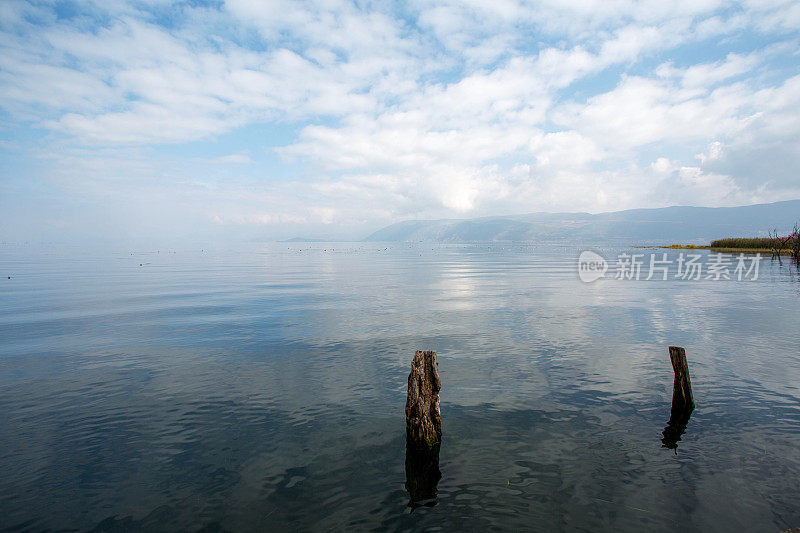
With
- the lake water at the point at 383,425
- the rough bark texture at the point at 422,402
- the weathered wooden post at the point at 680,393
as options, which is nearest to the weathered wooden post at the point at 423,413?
the rough bark texture at the point at 422,402

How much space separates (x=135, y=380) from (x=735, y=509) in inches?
762

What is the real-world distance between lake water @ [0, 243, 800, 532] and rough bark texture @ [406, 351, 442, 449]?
0.68 m

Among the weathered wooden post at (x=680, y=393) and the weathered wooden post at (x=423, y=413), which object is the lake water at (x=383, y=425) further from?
the weathered wooden post at (x=423, y=413)

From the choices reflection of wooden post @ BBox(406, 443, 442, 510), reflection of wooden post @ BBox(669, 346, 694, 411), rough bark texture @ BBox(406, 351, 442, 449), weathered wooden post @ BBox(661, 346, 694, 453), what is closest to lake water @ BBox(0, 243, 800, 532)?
reflection of wooden post @ BBox(406, 443, 442, 510)

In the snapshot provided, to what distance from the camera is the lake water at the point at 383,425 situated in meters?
9.08

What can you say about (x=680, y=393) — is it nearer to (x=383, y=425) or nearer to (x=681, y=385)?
(x=681, y=385)

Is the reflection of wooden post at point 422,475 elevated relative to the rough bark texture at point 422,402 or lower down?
lower down

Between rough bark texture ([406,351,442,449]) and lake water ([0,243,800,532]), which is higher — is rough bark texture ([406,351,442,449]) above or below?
above

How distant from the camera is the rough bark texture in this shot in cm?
1121

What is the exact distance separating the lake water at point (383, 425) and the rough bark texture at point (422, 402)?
0.68 metres

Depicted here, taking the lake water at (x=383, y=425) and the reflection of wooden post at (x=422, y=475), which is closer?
the lake water at (x=383, y=425)

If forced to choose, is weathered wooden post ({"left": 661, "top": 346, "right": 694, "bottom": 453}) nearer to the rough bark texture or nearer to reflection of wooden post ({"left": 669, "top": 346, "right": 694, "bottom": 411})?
reflection of wooden post ({"left": 669, "top": 346, "right": 694, "bottom": 411})

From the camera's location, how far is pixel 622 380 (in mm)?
16656

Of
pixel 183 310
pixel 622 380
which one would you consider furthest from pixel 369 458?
pixel 183 310
